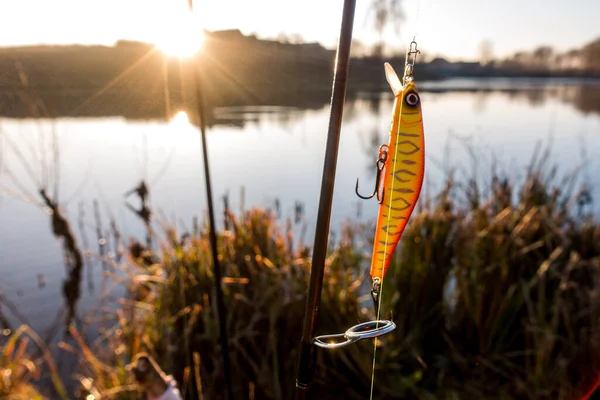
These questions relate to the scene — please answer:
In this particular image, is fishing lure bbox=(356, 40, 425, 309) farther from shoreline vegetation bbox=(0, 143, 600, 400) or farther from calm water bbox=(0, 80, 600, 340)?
calm water bbox=(0, 80, 600, 340)

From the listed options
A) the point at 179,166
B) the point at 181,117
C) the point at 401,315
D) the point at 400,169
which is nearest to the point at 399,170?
the point at 400,169

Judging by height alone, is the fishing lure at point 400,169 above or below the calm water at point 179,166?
above

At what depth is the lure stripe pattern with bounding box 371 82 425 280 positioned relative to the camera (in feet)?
1.44

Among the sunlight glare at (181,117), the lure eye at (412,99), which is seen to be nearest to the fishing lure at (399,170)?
the lure eye at (412,99)

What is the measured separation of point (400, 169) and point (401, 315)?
5.58ft

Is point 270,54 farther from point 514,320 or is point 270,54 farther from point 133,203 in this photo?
point 133,203

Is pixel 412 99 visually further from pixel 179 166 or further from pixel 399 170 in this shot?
pixel 179 166

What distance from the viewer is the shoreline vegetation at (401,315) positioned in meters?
1.77

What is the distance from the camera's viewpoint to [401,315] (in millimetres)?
2014

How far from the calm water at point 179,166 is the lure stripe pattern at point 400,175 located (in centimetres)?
163

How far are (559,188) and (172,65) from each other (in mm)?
Answer: 2597

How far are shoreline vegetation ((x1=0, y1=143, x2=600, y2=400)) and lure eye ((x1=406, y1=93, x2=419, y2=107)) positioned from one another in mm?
1411

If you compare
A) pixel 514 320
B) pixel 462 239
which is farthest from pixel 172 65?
pixel 514 320

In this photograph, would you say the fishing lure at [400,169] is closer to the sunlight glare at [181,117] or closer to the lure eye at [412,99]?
the lure eye at [412,99]
